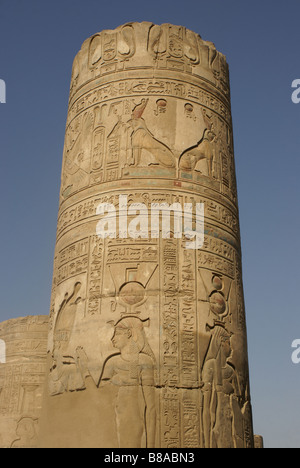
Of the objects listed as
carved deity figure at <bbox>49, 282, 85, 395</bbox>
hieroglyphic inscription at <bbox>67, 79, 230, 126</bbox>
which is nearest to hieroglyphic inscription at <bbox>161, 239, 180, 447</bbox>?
carved deity figure at <bbox>49, 282, 85, 395</bbox>

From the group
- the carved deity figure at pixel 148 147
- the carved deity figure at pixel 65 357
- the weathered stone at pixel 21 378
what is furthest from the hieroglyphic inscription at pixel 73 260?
the weathered stone at pixel 21 378

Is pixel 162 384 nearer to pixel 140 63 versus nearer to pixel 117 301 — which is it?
pixel 117 301

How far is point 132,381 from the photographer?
660cm

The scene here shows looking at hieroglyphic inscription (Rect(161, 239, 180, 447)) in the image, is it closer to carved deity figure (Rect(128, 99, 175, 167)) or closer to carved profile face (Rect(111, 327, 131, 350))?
carved profile face (Rect(111, 327, 131, 350))

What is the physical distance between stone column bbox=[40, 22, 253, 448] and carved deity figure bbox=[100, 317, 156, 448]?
0.01 meters

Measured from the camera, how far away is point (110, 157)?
8000 mm

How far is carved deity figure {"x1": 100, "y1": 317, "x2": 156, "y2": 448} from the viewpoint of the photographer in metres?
6.36

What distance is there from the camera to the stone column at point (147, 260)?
261 inches

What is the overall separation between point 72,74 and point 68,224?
9.89 feet

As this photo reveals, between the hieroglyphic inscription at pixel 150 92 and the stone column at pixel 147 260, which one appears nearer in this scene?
the stone column at pixel 147 260

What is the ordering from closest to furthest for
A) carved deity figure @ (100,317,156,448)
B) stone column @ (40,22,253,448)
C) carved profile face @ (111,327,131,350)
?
carved deity figure @ (100,317,156,448), stone column @ (40,22,253,448), carved profile face @ (111,327,131,350)

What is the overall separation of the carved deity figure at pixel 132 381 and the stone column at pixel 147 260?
12 millimetres

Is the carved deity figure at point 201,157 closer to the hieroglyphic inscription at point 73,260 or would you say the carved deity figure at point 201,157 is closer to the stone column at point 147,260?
the stone column at point 147,260

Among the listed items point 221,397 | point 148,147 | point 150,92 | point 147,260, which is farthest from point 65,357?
point 150,92
